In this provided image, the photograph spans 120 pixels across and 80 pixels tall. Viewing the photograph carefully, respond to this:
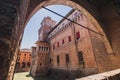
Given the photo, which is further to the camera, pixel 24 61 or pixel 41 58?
pixel 24 61

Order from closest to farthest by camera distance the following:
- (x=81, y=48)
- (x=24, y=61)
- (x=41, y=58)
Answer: (x=81, y=48) → (x=41, y=58) → (x=24, y=61)

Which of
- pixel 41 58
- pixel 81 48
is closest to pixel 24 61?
pixel 41 58

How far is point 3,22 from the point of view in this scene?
589mm

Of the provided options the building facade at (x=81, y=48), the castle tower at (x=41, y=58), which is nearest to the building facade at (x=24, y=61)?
the castle tower at (x=41, y=58)

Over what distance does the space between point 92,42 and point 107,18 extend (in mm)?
4598

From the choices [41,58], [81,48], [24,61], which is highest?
[81,48]

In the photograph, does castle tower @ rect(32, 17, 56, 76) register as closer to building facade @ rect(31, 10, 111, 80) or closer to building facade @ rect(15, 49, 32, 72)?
building facade @ rect(31, 10, 111, 80)

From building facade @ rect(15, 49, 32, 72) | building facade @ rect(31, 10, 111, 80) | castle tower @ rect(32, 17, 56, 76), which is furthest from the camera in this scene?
building facade @ rect(15, 49, 32, 72)

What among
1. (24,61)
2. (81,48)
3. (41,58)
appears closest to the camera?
(81,48)

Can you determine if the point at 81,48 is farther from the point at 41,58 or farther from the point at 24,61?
the point at 24,61

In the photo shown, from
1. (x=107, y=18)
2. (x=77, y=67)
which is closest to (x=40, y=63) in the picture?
(x=77, y=67)

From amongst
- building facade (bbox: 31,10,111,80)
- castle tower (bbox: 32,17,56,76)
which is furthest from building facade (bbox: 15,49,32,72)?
building facade (bbox: 31,10,111,80)

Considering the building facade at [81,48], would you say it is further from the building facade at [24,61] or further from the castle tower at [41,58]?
the building facade at [24,61]

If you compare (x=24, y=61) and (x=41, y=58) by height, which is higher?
(x=41, y=58)
